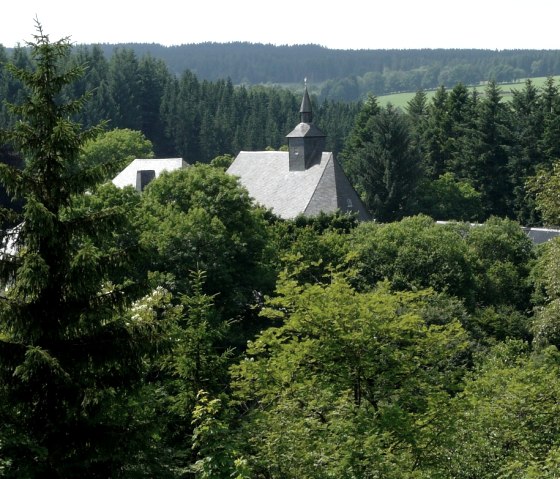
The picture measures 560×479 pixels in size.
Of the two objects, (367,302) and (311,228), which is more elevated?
(367,302)

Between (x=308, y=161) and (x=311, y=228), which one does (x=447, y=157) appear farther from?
(x=311, y=228)

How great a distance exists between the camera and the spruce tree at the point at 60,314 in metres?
15.2

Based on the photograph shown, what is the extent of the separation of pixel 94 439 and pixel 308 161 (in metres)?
51.5

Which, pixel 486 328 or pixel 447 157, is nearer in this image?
pixel 486 328

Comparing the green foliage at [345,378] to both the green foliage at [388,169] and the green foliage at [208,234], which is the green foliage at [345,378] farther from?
the green foliage at [388,169]

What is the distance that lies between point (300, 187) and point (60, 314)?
4938 cm

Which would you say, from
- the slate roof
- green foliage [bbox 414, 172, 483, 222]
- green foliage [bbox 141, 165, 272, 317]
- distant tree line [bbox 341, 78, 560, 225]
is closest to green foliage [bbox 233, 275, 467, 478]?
green foliage [bbox 141, 165, 272, 317]

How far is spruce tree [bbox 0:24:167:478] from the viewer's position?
600 inches

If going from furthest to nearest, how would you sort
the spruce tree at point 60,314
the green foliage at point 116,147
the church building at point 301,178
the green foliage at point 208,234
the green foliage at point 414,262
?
the green foliage at point 116,147
the church building at point 301,178
the green foliage at point 414,262
the green foliage at point 208,234
the spruce tree at point 60,314

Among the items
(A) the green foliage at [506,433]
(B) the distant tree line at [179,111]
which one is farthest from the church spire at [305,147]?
(B) the distant tree line at [179,111]

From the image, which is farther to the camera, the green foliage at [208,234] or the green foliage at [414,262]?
the green foliage at [414,262]

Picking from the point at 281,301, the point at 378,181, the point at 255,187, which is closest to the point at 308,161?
the point at 255,187

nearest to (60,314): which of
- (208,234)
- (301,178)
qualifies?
(208,234)

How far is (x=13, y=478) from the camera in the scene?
15.0 m
